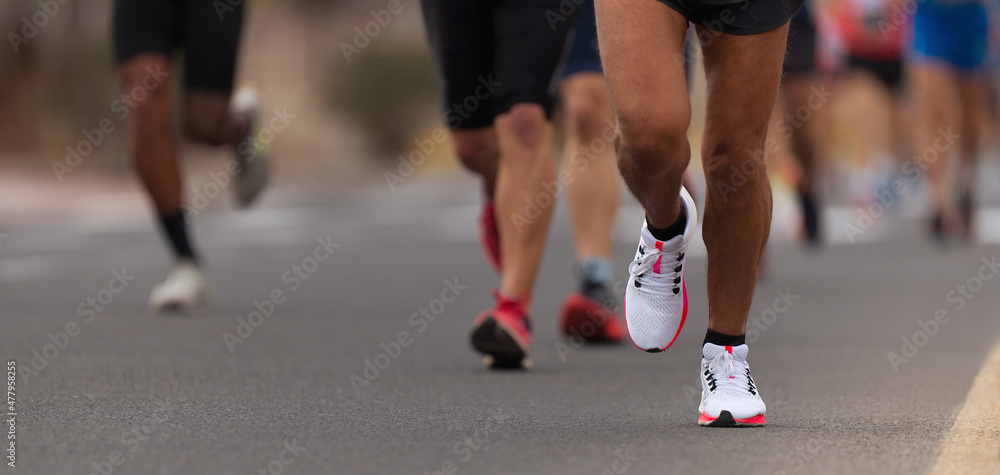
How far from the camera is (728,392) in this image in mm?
3578

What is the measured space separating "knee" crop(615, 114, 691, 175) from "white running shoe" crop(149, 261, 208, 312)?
3.52m

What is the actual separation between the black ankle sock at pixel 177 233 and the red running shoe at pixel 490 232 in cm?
186

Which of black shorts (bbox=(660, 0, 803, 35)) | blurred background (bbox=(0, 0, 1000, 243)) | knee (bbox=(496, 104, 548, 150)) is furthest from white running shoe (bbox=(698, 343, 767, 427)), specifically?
blurred background (bbox=(0, 0, 1000, 243))

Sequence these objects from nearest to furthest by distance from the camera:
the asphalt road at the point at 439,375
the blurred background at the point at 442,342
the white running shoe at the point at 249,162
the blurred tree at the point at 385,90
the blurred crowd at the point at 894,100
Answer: the asphalt road at the point at 439,375 → the blurred background at the point at 442,342 → the white running shoe at the point at 249,162 → the blurred crowd at the point at 894,100 → the blurred tree at the point at 385,90

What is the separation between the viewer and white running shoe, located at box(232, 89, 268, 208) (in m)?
7.42

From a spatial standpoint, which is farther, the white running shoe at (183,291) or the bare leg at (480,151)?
the white running shoe at (183,291)

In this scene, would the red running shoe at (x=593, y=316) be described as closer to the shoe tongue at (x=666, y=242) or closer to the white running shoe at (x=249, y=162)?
the shoe tongue at (x=666, y=242)

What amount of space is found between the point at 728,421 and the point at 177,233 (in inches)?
152

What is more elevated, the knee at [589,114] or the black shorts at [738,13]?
the black shorts at [738,13]

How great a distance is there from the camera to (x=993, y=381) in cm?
438

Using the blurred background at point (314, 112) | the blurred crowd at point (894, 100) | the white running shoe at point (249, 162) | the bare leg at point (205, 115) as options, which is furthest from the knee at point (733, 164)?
the blurred background at point (314, 112)

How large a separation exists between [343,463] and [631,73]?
1.15 meters

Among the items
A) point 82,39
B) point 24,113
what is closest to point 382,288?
point 82,39

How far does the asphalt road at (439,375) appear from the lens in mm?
3141
